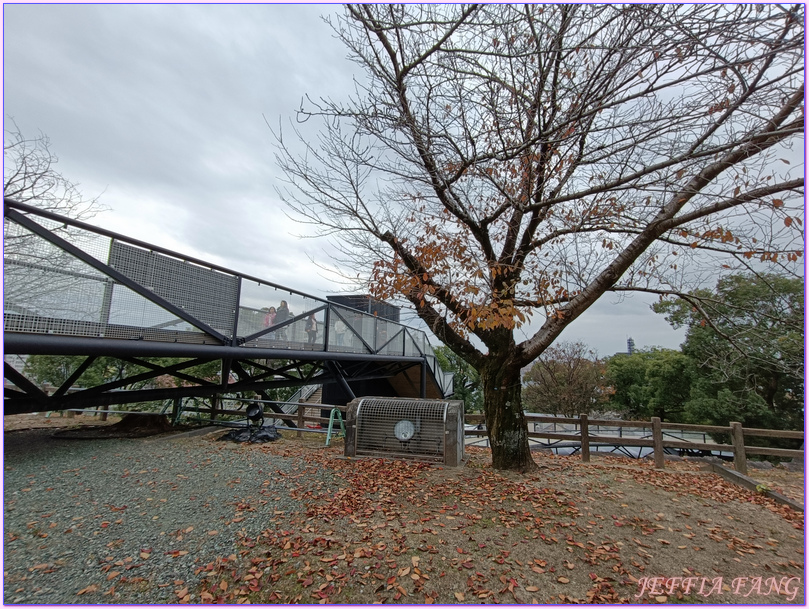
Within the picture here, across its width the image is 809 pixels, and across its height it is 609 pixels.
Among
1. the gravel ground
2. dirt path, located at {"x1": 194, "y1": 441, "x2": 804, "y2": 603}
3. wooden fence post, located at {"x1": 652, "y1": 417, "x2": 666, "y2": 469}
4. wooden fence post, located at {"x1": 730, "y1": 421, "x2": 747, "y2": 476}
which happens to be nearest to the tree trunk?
dirt path, located at {"x1": 194, "y1": 441, "x2": 804, "y2": 603}

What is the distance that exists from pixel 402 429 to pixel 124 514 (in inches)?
166

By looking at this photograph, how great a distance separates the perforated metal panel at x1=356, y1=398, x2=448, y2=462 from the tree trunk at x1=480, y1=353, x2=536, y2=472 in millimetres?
914

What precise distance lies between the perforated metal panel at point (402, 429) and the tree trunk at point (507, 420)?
36.0 inches

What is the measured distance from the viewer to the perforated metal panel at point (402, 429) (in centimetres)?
708

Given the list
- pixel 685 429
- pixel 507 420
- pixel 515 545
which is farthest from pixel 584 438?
pixel 515 545

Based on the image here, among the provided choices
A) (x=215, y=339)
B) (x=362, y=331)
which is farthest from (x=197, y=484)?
(x=362, y=331)

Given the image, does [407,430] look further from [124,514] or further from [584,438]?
[124,514]

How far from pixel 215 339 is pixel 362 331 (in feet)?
18.0

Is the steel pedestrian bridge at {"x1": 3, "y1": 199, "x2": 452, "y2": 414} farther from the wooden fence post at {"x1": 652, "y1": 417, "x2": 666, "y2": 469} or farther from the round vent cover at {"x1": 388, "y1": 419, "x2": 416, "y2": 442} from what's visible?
the wooden fence post at {"x1": 652, "y1": 417, "x2": 666, "y2": 469}

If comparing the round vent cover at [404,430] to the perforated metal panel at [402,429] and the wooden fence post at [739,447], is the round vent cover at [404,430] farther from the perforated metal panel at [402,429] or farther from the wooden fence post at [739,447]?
the wooden fence post at [739,447]

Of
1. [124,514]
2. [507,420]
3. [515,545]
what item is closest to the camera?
[515,545]

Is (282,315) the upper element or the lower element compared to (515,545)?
upper

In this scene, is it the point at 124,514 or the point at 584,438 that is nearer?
the point at 124,514

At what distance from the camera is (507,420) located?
22.5 feet
